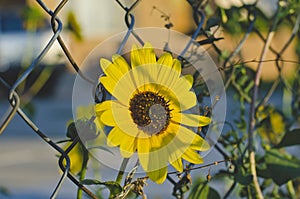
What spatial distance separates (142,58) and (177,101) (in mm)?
48

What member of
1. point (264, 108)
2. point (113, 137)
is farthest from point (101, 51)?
point (264, 108)

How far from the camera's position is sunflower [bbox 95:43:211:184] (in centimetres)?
58

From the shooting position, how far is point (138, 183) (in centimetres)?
62

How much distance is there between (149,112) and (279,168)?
32 centimetres

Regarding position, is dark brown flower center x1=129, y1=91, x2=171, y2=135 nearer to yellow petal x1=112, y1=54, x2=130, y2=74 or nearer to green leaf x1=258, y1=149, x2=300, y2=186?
yellow petal x1=112, y1=54, x2=130, y2=74

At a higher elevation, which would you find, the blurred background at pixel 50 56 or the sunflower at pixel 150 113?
the blurred background at pixel 50 56

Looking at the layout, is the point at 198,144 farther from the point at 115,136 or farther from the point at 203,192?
the point at 203,192

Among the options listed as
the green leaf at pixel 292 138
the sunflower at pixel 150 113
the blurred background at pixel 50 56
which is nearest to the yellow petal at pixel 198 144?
the sunflower at pixel 150 113

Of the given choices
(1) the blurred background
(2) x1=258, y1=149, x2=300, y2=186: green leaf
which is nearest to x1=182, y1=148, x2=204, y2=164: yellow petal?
(1) the blurred background

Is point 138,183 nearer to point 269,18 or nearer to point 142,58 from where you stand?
point 142,58

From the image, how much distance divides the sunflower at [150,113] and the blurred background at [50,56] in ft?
0.53

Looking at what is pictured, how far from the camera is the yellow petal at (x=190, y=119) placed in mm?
615

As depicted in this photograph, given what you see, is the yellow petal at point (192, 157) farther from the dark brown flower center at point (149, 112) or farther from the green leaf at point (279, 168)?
the green leaf at point (279, 168)

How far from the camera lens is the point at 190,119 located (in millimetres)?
622
